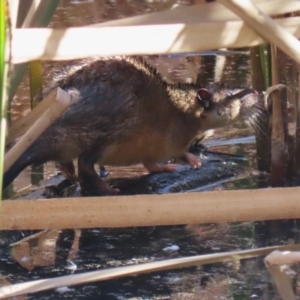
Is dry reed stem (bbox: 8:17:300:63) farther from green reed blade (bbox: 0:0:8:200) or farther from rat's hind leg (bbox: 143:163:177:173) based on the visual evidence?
rat's hind leg (bbox: 143:163:177:173)

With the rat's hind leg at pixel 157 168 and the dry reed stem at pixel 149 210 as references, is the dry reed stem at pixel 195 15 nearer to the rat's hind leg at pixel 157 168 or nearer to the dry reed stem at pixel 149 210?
the dry reed stem at pixel 149 210


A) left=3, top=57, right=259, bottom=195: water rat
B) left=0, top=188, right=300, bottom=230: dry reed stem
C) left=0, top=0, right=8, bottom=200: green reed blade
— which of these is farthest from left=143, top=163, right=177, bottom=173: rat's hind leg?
left=0, top=0, right=8, bottom=200: green reed blade

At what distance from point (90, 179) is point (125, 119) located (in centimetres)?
28

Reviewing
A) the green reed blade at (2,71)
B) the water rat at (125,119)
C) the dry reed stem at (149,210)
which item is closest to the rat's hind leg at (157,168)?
the water rat at (125,119)

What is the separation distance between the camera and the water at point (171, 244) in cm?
223

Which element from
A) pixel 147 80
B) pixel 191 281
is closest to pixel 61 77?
pixel 147 80

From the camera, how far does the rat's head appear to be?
11.6ft

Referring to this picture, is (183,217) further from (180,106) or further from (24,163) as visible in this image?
(180,106)

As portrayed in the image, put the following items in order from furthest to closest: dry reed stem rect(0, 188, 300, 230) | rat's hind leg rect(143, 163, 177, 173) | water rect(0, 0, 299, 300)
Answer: rat's hind leg rect(143, 163, 177, 173) → water rect(0, 0, 299, 300) → dry reed stem rect(0, 188, 300, 230)

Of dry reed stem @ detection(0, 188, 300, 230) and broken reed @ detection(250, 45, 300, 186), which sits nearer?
dry reed stem @ detection(0, 188, 300, 230)

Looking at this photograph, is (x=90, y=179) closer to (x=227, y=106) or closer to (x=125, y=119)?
(x=125, y=119)

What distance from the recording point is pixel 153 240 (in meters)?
2.66

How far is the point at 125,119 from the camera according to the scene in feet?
10.1

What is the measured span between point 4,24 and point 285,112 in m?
2.23
